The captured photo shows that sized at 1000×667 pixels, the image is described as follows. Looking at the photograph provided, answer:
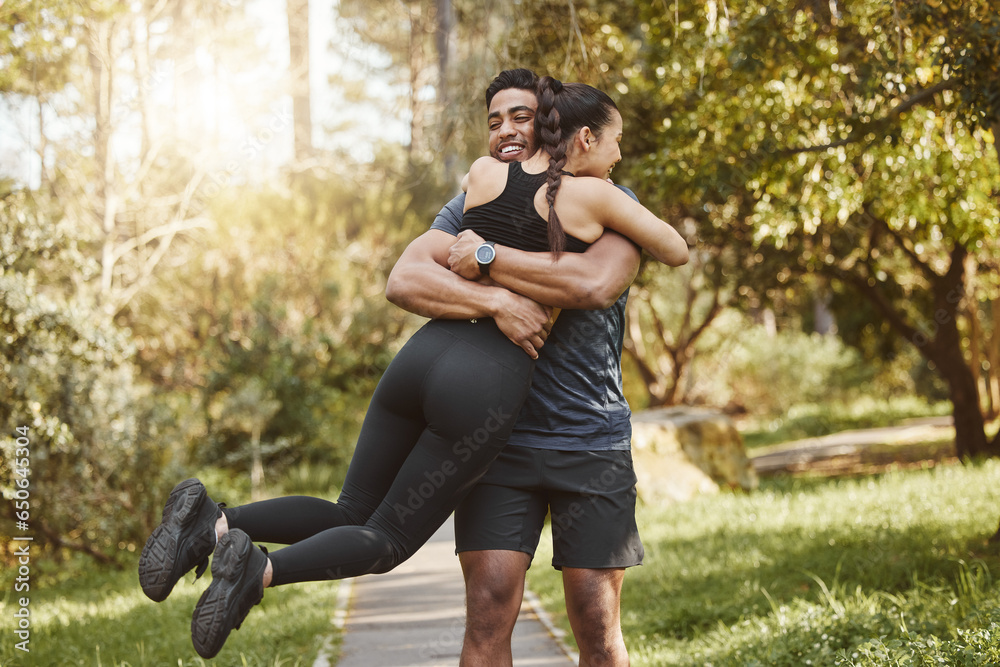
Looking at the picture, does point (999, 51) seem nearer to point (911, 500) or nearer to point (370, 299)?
point (911, 500)

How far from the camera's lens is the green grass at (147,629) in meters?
4.02

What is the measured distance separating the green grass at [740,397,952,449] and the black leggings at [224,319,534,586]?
15.3 metres

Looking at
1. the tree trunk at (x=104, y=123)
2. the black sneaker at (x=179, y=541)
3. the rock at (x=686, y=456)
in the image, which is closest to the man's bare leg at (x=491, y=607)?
the black sneaker at (x=179, y=541)

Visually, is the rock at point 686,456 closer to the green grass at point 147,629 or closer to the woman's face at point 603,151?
the green grass at point 147,629

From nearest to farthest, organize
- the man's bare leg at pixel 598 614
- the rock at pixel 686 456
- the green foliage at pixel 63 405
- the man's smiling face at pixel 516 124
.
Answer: the man's bare leg at pixel 598 614 → the man's smiling face at pixel 516 124 → the green foliage at pixel 63 405 → the rock at pixel 686 456

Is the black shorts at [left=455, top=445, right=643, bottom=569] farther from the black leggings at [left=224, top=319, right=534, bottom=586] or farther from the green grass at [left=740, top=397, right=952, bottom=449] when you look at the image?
the green grass at [left=740, top=397, right=952, bottom=449]

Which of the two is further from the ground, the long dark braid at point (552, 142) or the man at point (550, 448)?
the long dark braid at point (552, 142)

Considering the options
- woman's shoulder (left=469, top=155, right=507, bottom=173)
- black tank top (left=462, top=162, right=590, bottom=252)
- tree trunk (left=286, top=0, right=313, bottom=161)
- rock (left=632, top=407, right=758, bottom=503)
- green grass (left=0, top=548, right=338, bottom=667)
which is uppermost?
tree trunk (left=286, top=0, right=313, bottom=161)

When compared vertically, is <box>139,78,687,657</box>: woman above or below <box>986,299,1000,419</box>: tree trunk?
above

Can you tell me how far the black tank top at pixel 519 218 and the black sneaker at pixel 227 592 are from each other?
1.08m

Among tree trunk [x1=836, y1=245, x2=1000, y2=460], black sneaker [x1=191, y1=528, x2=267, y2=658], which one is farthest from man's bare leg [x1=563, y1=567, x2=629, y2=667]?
tree trunk [x1=836, y1=245, x2=1000, y2=460]

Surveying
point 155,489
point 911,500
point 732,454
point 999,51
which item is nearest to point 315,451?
point 155,489

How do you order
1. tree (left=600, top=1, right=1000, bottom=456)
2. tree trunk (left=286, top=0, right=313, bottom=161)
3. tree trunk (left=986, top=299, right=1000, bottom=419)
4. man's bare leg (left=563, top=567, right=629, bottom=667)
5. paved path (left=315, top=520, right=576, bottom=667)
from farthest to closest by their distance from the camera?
tree trunk (left=286, top=0, right=313, bottom=161) < tree trunk (left=986, top=299, right=1000, bottom=419) < tree (left=600, top=1, right=1000, bottom=456) < paved path (left=315, top=520, right=576, bottom=667) < man's bare leg (left=563, top=567, right=629, bottom=667)

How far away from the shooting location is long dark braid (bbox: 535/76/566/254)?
90.4 inches
